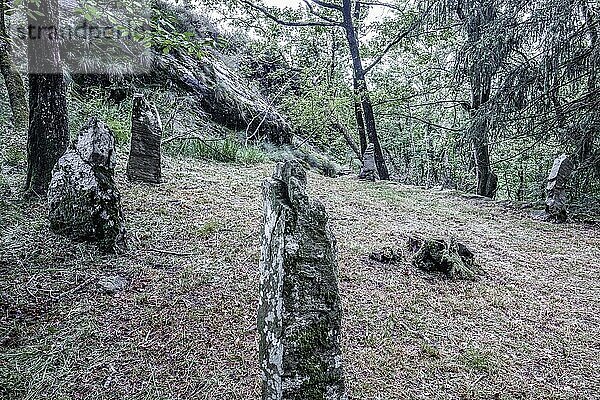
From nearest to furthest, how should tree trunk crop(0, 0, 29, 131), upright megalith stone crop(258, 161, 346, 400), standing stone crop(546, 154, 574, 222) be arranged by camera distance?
upright megalith stone crop(258, 161, 346, 400)
tree trunk crop(0, 0, 29, 131)
standing stone crop(546, 154, 574, 222)

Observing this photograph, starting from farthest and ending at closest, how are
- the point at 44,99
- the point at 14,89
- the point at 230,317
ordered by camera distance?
the point at 14,89
the point at 44,99
the point at 230,317

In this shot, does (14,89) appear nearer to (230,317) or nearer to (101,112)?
(101,112)

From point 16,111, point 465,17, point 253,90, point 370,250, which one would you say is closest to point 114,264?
point 370,250

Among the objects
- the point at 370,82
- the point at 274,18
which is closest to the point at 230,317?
the point at 274,18

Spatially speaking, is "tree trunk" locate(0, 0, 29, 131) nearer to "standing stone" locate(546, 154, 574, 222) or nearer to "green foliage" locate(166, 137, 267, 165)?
"green foliage" locate(166, 137, 267, 165)

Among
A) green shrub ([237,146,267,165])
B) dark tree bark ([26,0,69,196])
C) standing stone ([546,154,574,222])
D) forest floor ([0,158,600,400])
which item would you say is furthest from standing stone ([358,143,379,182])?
dark tree bark ([26,0,69,196])

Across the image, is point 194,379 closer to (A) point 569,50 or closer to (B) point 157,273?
(B) point 157,273

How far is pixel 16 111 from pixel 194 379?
20.6ft

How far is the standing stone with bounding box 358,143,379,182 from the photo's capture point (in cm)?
1172

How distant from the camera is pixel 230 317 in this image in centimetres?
333

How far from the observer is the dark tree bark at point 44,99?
447 centimetres

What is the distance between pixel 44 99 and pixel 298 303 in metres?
4.22

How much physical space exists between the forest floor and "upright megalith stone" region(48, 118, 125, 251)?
15 centimetres

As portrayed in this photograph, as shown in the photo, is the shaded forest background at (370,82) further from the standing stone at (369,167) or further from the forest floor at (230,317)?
the forest floor at (230,317)
